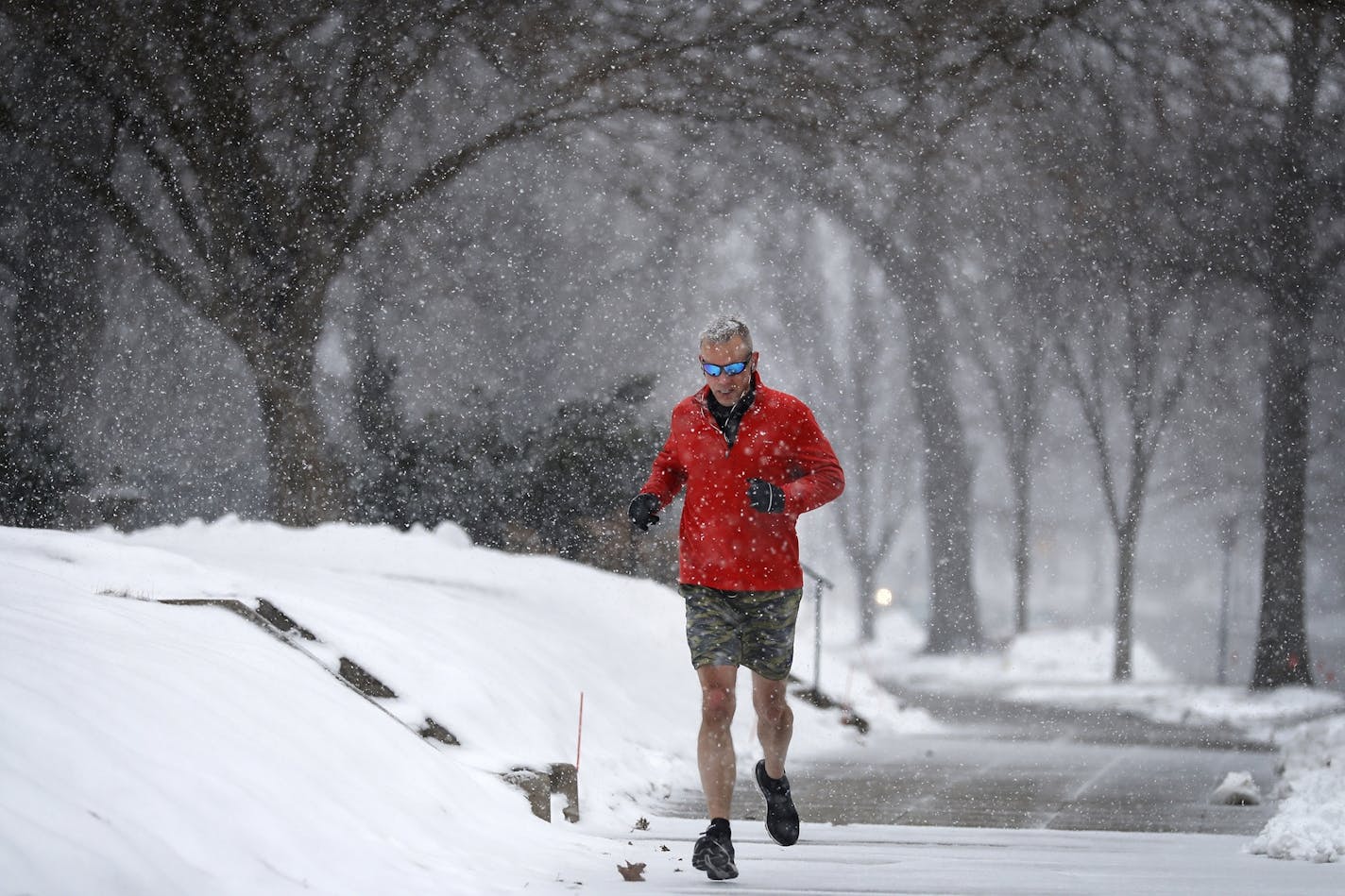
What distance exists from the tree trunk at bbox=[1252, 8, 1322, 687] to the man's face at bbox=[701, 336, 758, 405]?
17.8 metres

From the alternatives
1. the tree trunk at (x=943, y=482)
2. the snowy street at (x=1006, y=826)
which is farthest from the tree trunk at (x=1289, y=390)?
the tree trunk at (x=943, y=482)

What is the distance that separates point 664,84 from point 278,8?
13.5 ft

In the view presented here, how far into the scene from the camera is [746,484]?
218 inches

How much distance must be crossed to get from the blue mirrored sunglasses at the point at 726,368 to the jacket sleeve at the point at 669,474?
0.32 m

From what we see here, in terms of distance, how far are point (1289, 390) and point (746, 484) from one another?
61.3 feet

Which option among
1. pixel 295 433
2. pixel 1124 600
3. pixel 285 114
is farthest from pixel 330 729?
pixel 1124 600

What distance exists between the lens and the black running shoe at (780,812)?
5.80 m

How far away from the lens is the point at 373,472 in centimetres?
1667

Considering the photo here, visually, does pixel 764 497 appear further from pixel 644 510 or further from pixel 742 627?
pixel 742 627

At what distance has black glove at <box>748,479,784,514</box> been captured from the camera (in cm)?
521

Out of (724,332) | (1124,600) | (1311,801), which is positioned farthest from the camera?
(1124,600)

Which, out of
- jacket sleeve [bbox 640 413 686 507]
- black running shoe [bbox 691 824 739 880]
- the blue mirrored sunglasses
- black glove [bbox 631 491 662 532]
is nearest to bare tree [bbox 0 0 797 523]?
jacket sleeve [bbox 640 413 686 507]

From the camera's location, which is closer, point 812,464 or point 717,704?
point 717,704

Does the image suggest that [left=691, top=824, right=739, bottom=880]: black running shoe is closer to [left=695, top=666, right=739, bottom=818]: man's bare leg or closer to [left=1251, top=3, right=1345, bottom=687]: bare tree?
[left=695, top=666, right=739, bottom=818]: man's bare leg
